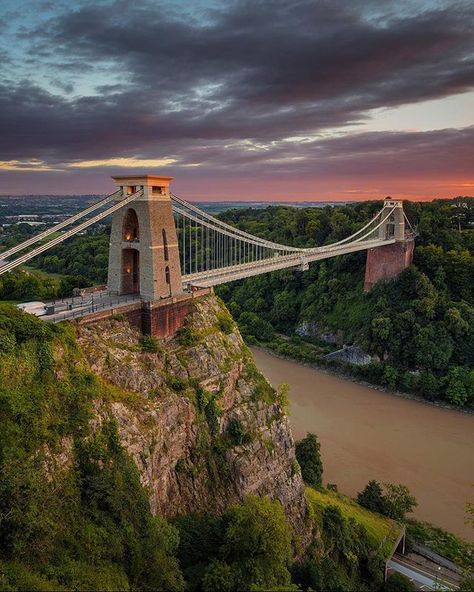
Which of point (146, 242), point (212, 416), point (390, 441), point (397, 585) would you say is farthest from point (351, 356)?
point (146, 242)

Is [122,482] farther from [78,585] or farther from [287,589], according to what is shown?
[287,589]

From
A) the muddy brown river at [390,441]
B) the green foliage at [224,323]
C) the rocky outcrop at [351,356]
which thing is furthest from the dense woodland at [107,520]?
the rocky outcrop at [351,356]

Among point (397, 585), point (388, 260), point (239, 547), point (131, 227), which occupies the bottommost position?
point (397, 585)

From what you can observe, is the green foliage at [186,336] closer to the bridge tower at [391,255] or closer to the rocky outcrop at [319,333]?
the rocky outcrop at [319,333]

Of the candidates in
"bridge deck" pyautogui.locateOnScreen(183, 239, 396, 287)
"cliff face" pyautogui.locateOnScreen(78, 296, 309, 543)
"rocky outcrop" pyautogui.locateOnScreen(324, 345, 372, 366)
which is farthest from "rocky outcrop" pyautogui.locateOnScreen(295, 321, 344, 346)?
"cliff face" pyautogui.locateOnScreen(78, 296, 309, 543)

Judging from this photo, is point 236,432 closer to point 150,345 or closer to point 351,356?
point 150,345

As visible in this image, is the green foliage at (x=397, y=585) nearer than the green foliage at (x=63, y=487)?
No

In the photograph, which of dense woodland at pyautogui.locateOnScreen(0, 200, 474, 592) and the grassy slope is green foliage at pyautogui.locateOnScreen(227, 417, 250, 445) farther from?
the grassy slope
